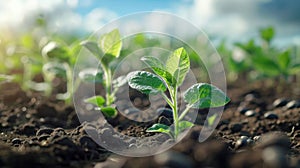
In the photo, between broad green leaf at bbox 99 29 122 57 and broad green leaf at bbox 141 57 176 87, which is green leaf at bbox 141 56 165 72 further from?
broad green leaf at bbox 99 29 122 57

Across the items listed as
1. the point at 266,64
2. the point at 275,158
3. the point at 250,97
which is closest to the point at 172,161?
the point at 275,158

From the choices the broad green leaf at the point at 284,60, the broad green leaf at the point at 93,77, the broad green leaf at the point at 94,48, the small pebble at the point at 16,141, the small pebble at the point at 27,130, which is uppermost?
the broad green leaf at the point at 94,48

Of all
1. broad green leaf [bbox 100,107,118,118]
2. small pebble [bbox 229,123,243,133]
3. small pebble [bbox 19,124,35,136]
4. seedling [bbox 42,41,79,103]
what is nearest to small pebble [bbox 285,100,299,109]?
small pebble [bbox 229,123,243,133]

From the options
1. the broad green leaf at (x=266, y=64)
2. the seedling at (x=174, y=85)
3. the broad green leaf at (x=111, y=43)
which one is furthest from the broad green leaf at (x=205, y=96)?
the broad green leaf at (x=266, y=64)

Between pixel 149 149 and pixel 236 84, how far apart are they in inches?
144

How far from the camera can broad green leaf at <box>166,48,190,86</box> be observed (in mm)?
2104

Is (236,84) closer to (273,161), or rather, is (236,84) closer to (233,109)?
(233,109)

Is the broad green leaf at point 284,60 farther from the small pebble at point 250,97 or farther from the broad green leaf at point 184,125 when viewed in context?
the broad green leaf at point 184,125

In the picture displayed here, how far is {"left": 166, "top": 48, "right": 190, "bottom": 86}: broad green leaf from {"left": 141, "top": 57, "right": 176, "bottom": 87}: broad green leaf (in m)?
0.04

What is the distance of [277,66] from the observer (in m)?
4.49

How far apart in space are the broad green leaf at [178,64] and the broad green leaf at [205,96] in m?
0.11

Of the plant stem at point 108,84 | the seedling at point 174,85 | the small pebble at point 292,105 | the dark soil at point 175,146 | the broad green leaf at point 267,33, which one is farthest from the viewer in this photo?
the broad green leaf at point 267,33

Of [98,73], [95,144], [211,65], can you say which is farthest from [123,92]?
[211,65]

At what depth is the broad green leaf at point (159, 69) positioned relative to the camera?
2.09 metres
